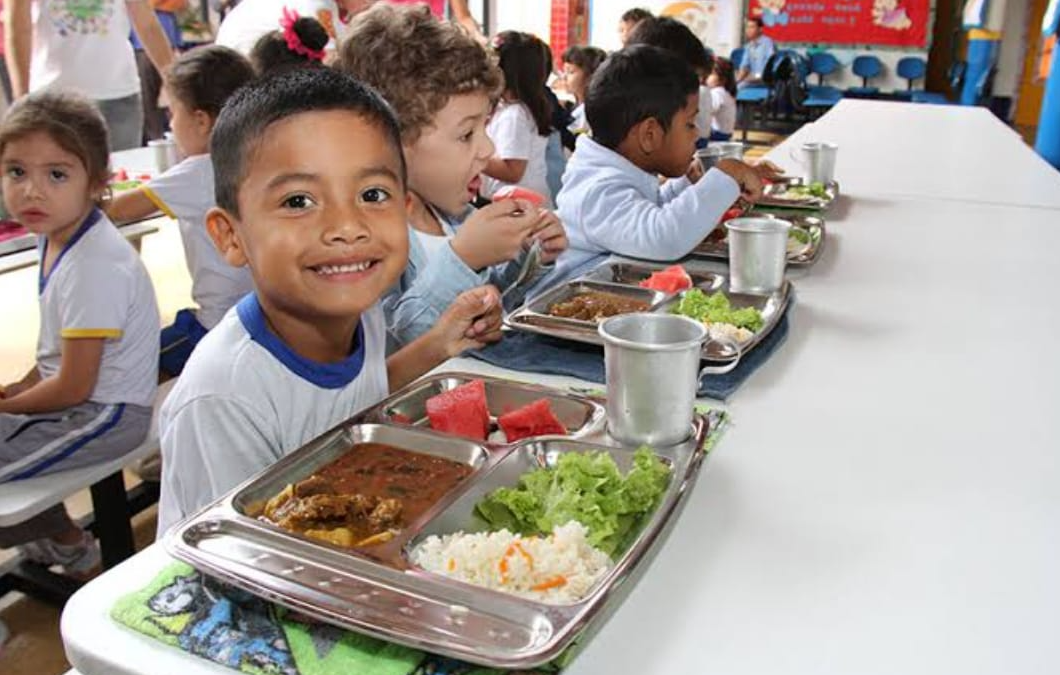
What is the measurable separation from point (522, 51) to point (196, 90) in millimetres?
1491

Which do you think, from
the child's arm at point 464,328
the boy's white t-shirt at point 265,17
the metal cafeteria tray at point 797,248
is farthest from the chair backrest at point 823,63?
the child's arm at point 464,328

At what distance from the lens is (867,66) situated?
384 inches

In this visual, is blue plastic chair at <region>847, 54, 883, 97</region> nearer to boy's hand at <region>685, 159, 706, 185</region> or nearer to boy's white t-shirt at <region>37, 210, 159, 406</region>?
boy's hand at <region>685, 159, 706, 185</region>

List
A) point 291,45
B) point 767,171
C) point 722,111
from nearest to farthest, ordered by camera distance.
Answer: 1. point 767,171
2. point 291,45
3. point 722,111

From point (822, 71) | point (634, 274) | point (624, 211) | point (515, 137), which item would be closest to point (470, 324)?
point (634, 274)

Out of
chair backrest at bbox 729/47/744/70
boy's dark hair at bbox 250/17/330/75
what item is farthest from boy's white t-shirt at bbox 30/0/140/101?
chair backrest at bbox 729/47/744/70

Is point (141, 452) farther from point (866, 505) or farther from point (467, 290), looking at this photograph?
point (866, 505)

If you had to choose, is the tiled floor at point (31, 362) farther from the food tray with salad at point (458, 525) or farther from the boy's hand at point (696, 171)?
the boy's hand at point (696, 171)

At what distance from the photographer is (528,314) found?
1.49m

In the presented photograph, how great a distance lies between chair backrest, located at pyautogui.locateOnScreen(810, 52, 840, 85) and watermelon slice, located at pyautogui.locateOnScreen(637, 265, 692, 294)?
9011 millimetres

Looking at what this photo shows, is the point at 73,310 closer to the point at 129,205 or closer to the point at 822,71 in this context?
the point at 129,205

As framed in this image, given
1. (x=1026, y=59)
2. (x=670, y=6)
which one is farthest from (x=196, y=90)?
(x=1026, y=59)

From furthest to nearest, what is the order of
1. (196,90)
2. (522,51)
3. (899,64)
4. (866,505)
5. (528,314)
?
(899,64)
(522,51)
(196,90)
(528,314)
(866,505)

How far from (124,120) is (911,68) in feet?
27.4
